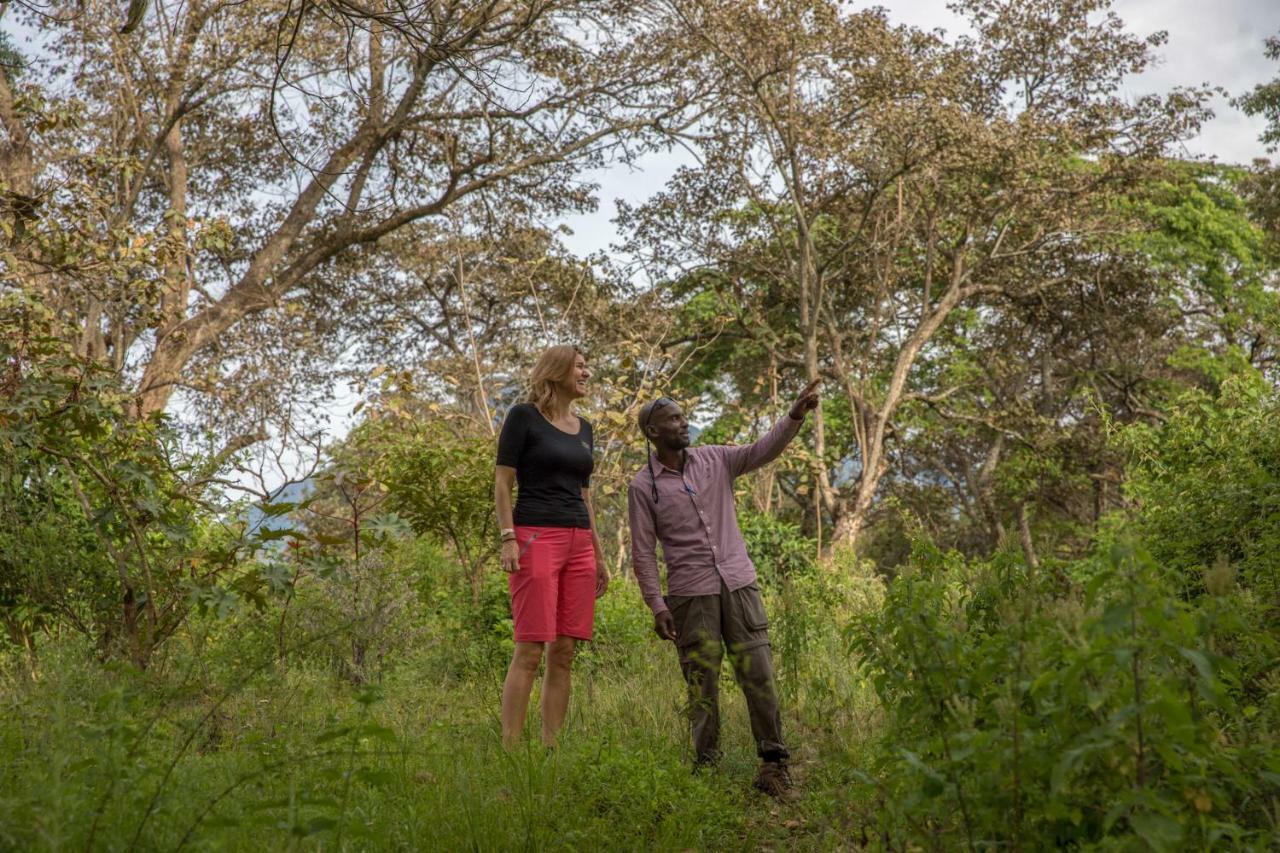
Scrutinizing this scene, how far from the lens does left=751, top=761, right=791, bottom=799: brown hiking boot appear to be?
5.02m

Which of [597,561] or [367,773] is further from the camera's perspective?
[597,561]

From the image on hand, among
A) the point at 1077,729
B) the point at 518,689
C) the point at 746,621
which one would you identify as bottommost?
the point at 518,689

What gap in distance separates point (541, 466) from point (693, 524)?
2.52 ft

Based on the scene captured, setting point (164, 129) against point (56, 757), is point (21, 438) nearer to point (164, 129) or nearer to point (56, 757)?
point (56, 757)

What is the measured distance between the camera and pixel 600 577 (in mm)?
5730

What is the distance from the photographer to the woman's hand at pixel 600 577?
5652 mm

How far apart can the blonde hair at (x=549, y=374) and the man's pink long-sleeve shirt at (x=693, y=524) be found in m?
0.58

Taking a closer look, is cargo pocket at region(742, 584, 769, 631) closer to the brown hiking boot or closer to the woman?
the brown hiking boot

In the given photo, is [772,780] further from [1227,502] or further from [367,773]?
[1227,502]

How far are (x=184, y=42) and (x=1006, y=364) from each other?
49.3 ft

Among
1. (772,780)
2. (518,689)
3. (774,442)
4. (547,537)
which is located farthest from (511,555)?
(772,780)

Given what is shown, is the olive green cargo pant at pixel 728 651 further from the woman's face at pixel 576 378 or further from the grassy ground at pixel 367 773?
the woman's face at pixel 576 378

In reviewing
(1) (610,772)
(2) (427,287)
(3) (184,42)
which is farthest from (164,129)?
(1) (610,772)

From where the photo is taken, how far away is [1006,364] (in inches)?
845
